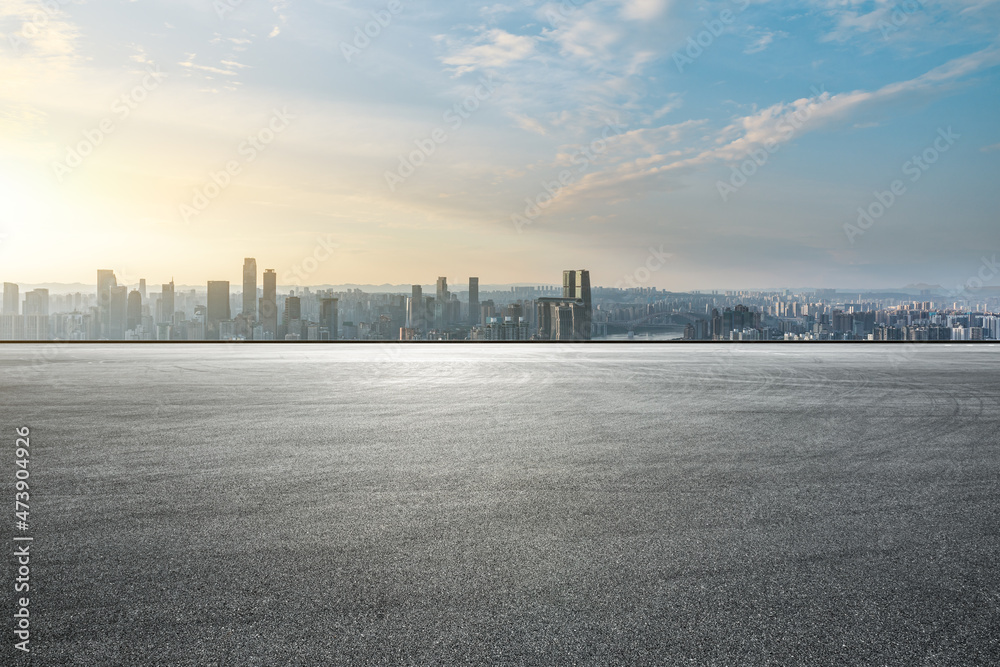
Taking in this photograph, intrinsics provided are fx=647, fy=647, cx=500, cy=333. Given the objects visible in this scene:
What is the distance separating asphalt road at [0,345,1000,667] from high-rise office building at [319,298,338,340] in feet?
111

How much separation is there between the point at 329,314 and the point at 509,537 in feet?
149

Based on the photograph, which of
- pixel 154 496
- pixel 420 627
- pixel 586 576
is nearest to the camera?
pixel 420 627

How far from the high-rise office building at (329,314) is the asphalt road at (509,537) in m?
34.0

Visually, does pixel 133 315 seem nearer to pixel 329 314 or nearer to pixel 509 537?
pixel 329 314

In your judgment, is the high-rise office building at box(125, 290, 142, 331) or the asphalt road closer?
the asphalt road

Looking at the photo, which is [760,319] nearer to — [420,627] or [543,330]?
[543,330]

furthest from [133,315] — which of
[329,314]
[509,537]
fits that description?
[509,537]

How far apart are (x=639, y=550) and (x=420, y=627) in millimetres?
1922

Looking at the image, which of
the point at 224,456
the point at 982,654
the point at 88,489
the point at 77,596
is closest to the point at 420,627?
the point at 77,596

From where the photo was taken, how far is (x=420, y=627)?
3.64 metres

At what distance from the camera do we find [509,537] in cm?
512

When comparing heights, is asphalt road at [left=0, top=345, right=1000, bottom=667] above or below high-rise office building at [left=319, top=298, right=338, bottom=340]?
below

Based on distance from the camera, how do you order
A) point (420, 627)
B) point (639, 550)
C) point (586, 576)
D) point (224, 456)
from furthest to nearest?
point (224, 456), point (639, 550), point (586, 576), point (420, 627)

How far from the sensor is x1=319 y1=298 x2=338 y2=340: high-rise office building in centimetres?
4597
